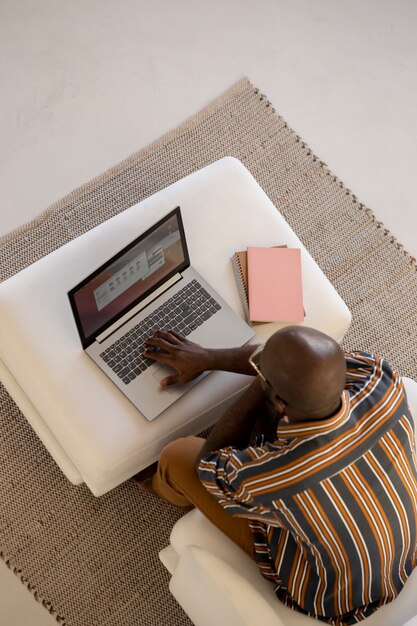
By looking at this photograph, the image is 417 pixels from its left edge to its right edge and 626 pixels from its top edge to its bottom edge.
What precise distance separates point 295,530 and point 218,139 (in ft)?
4.99

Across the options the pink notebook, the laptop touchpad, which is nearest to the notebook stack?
the pink notebook

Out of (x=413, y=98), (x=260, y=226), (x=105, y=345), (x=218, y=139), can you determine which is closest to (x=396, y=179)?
(x=413, y=98)

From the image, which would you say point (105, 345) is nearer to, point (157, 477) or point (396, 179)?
point (157, 477)

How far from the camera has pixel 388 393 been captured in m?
1.46

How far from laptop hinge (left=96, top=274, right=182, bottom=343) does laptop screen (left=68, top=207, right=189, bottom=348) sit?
10 millimetres

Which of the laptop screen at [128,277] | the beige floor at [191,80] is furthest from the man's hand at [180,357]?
the beige floor at [191,80]

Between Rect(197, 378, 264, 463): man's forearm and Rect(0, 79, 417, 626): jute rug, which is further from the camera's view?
Rect(0, 79, 417, 626): jute rug

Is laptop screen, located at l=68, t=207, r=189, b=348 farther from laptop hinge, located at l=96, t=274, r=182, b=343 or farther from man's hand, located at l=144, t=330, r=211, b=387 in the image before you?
man's hand, located at l=144, t=330, r=211, b=387

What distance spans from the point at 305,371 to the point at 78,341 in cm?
67

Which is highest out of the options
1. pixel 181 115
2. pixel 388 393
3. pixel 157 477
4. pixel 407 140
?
pixel 181 115

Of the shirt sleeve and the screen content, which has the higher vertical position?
the screen content

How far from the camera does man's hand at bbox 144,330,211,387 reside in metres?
1.76

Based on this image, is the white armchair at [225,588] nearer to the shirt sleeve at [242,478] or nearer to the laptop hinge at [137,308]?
the shirt sleeve at [242,478]

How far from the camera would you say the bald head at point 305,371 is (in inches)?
51.8
